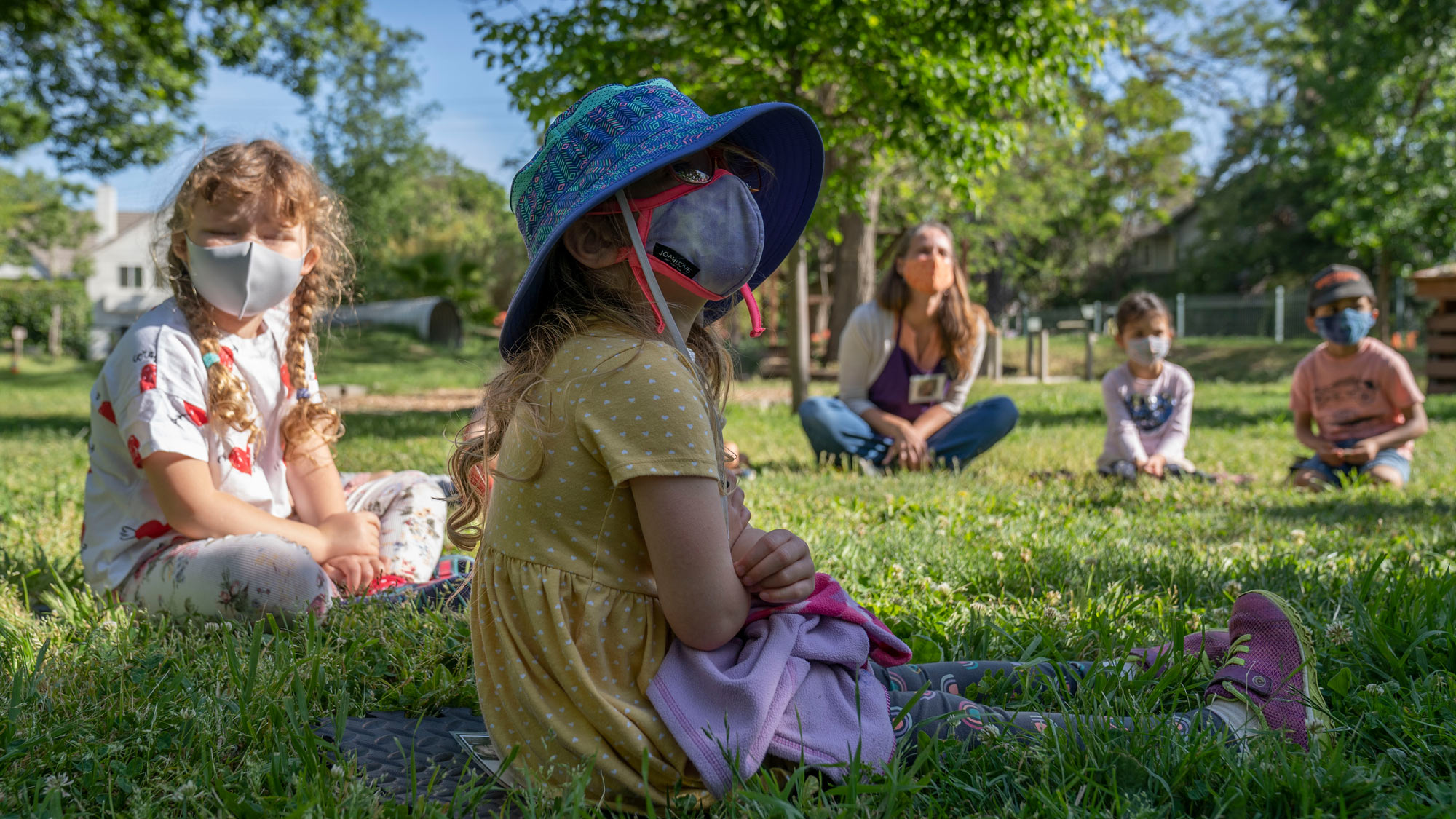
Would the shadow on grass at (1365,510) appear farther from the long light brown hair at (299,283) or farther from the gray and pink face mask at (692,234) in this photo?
the long light brown hair at (299,283)

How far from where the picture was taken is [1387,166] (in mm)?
17797

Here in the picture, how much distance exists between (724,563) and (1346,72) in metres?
20.8

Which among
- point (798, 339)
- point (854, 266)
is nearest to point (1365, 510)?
point (798, 339)

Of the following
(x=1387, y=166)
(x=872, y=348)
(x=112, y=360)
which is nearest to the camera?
(x=112, y=360)

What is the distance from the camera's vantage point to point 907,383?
19.5 ft

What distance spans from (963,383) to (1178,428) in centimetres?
129

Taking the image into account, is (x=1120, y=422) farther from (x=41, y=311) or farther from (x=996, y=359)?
(x=41, y=311)

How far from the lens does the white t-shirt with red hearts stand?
112 inches

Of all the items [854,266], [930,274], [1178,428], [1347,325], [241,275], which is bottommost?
[1178,428]

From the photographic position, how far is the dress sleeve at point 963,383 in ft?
19.3

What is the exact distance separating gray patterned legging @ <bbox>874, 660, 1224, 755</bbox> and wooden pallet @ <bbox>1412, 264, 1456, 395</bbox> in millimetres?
14029

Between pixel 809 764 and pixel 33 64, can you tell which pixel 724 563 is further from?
pixel 33 64

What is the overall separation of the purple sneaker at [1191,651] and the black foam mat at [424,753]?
144 centimetres

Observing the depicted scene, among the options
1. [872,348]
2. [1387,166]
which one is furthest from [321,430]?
[1387,166]
